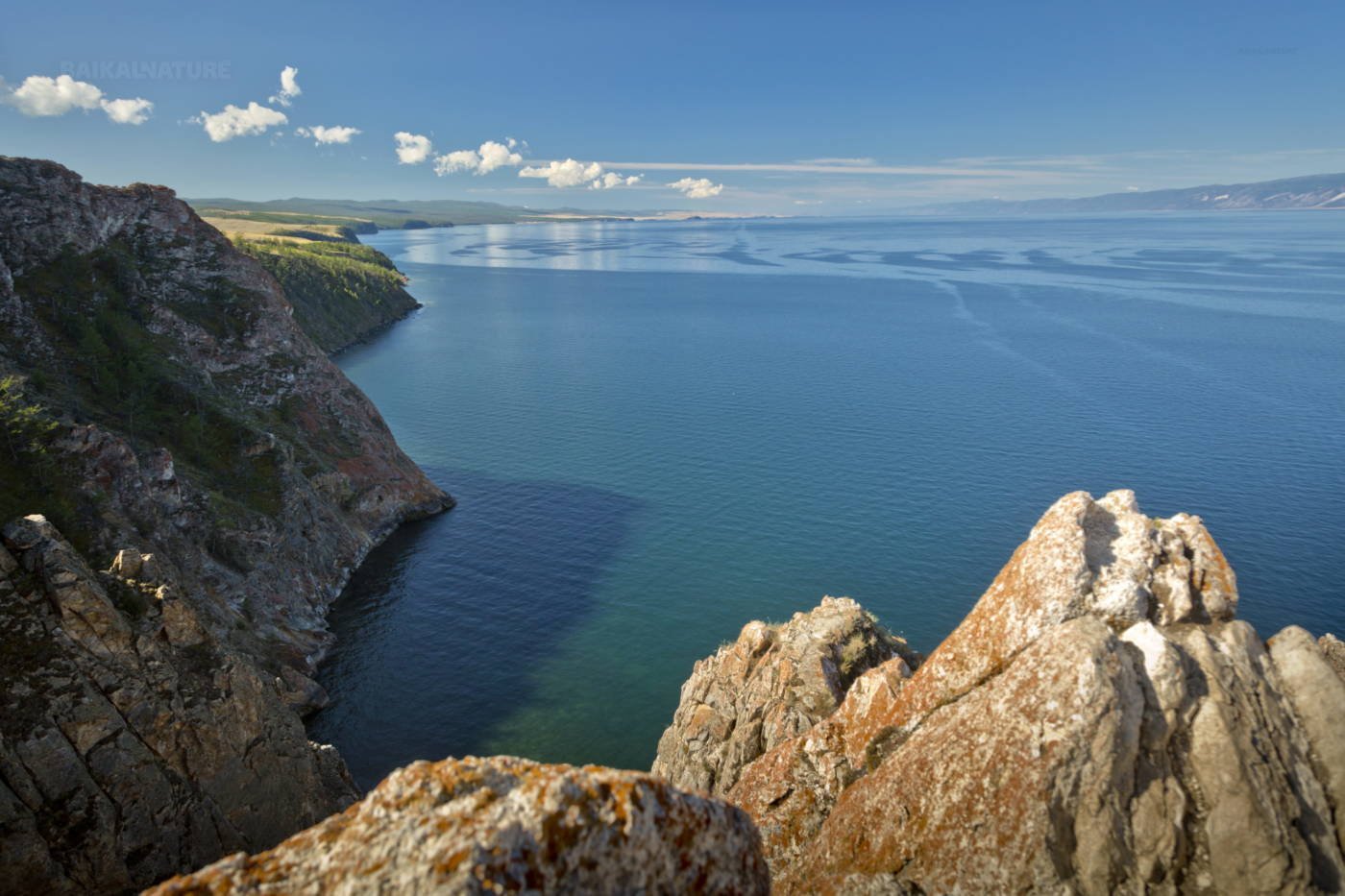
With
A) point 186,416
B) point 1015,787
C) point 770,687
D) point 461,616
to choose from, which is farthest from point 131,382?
point 1015,787

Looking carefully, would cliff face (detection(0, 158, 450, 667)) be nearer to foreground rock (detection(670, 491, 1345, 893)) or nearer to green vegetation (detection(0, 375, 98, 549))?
green vegetation (detection(0, 375, 98, 549))

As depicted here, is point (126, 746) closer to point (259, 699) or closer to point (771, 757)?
point (259, 699)

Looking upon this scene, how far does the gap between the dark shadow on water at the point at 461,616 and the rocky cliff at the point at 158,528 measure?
340cm

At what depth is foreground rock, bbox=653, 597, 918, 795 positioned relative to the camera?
111 feet

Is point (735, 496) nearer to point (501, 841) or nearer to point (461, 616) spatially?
point (461, 616)

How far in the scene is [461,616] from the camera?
227 feet

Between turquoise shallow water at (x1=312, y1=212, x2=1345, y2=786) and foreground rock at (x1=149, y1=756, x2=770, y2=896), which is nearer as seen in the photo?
foreground rock at (x1=149, y1=756, x2=770, y2=896)

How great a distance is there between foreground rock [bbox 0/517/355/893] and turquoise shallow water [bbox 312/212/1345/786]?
14972 millimetres

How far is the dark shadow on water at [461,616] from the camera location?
180 feet

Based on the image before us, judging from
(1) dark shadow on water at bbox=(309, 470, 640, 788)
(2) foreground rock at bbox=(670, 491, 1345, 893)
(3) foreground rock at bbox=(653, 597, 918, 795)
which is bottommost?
(1) dark shadow on water at bbox=(309, 470, 640, 788)

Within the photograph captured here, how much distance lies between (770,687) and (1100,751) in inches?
753

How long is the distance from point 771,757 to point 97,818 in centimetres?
2599

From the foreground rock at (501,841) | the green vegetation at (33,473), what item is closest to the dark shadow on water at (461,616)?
the green vegetation at (33,473)

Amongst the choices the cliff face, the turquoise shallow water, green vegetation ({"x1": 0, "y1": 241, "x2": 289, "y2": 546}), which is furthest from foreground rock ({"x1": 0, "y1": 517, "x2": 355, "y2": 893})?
green vegetation ({"x1": 0, "y1": 241, "x2": 289, "y2": 546})
